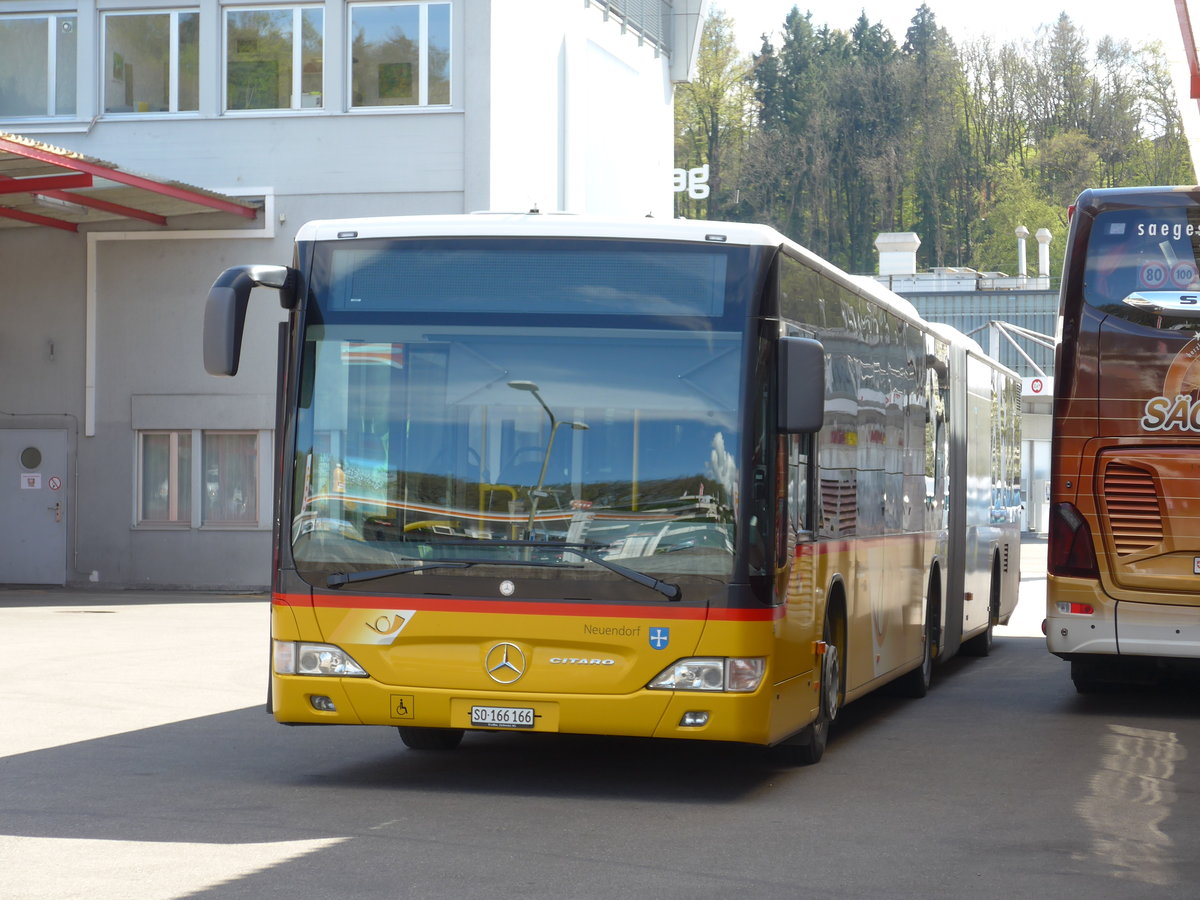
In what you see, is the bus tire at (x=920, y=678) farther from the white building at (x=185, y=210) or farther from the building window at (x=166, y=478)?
the building window at (x=166, y=478)

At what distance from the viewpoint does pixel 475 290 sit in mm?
9281

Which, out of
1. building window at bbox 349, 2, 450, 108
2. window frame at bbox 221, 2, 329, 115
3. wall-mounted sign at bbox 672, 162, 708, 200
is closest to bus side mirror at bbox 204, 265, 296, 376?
building window at bbox 349, 2, 450, 108

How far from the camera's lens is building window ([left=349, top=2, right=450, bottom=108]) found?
90.3ft

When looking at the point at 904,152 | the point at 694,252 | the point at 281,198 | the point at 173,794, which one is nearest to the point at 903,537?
the point at 694,252

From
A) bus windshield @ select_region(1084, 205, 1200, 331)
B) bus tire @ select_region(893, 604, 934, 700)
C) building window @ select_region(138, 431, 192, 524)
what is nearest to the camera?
bus windshield @ select_region(1084, 205, 1200, 331)

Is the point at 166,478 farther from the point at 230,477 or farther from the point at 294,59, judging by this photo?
the point at 294,59

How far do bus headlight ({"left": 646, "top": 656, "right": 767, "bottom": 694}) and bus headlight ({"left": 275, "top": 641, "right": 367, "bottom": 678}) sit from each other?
1465 mm

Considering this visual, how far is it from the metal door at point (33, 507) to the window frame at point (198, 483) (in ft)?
3.71

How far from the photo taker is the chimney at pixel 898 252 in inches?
2633

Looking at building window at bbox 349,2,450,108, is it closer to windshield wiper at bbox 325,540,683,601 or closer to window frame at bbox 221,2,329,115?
window frame at bbox 221,2,329,115

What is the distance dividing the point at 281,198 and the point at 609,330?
63.2ft

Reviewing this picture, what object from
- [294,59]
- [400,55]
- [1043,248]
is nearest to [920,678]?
[400,55]

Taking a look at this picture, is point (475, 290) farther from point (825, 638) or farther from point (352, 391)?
point (825, 638)

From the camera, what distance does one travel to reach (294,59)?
27828 millimetres
